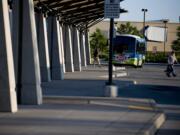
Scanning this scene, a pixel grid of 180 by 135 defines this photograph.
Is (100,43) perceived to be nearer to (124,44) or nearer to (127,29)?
(127,29)

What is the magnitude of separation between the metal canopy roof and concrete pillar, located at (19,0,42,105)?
27.1 ft

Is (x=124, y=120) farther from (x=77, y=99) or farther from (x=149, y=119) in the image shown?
(x=77, y=99)

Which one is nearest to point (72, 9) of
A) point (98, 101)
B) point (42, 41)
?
point (42, 41)

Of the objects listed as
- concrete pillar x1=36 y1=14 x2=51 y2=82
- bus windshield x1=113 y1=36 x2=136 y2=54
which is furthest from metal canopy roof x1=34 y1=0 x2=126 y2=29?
bus windshield x1=113 y1=36 x2=136 y2=54

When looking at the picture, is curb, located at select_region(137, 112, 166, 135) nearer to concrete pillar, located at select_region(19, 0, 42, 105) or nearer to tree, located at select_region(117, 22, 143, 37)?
concrete pillar, located at select_region(19, 0, 42, 105)

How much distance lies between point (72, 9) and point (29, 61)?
15440mm

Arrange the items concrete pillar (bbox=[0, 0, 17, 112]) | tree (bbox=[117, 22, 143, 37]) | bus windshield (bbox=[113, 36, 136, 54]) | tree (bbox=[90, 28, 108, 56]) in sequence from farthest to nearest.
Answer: tree (bbox=[117, 22, 143, 37]), tree (bbox=[90, 28, 108, 56]), bus windshield (bbox=[113, 36, 136, 54]), concrete pillar (bbox=[0, 0, 17, 112])

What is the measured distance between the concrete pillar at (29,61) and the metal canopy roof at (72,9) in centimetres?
826

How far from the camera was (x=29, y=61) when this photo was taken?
17672mm

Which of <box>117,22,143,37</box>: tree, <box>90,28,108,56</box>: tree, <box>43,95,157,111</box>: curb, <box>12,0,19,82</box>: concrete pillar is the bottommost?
<box>90,28,108,56</box>: tree

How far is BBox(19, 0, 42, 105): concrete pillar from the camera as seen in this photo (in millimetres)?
17531

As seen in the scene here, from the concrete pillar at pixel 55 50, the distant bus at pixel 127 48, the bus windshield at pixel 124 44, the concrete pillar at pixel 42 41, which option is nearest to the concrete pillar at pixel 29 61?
the concrete pillar at pixel 42 41

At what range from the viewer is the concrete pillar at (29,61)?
17531 millimetres

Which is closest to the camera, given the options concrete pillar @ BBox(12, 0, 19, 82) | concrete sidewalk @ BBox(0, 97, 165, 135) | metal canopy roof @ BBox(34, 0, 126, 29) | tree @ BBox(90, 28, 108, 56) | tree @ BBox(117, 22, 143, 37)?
concrete sidewalk @ BBox(0, 97, 165, 135)
